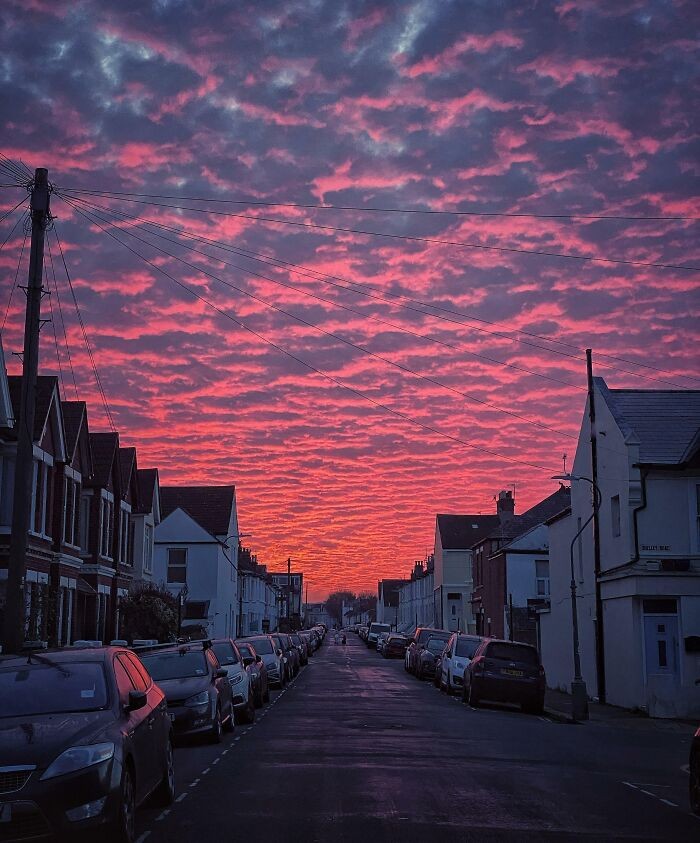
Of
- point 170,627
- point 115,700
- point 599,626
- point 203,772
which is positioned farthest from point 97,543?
point 115,700

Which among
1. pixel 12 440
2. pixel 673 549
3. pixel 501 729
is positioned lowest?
pixel 501 729

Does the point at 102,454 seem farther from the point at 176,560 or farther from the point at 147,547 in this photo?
the point at 176,560

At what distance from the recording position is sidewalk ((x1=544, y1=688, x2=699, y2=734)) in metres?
24.1

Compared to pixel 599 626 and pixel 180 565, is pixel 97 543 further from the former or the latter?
pixel 180 565

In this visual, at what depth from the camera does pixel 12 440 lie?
27438 millimetres

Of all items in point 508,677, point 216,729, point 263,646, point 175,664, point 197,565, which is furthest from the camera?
point 197,565

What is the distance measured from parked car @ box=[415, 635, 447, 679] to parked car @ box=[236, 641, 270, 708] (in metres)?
14.8

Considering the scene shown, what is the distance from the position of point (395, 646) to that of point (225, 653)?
151ft

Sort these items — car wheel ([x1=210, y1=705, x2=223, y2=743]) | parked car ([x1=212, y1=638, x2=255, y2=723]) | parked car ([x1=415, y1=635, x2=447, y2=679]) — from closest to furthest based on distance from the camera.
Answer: car wheel ([x1=210, y1=705, x2=223, y2=743]), parked car ([x1=212, y1=638, x2=255, y2=723]), parked car ([x1=415, y1=635, x2=447, y2=679])

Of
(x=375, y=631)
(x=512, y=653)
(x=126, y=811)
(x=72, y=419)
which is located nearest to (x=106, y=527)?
(x=72, y=419)

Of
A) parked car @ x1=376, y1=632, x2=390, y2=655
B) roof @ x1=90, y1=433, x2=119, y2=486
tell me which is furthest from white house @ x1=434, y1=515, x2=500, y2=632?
roof @ x1=90, y1=433, x2=119, y2=486

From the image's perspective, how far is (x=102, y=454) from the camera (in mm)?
39344

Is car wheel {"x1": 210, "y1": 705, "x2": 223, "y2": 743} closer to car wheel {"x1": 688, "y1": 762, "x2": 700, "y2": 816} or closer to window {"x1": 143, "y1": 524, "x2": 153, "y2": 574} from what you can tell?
car wheel {"x1": 688, "y1": 762, "x2": 700, "y2": 816}

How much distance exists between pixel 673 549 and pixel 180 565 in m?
44.2
